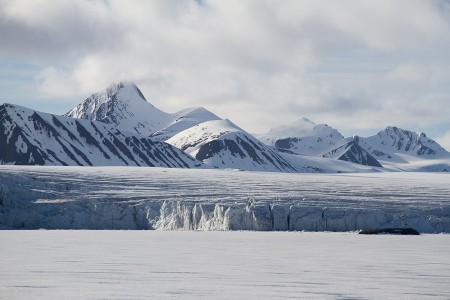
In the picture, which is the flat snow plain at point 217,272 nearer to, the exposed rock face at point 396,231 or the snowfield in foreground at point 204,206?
the exposed rock face at point 396,231

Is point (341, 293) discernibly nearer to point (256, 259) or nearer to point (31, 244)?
point (256, 259)

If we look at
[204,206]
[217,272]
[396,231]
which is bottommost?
[396,231]

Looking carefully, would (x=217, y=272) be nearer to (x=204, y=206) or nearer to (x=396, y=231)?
(x=396, y=231)

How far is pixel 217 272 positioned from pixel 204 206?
24.5m

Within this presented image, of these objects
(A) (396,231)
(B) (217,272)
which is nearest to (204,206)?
(A) (396,231)

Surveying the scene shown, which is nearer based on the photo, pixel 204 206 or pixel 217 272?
pixel 217 272

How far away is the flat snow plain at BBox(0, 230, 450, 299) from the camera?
10891 mm

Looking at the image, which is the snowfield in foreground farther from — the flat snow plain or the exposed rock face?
the flat snow plain

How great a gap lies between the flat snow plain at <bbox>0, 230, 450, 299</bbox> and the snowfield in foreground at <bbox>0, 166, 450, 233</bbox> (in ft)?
51.7

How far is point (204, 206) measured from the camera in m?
38.2

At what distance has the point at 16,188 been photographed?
38.8 meters

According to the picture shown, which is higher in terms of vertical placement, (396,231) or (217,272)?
(217,272)

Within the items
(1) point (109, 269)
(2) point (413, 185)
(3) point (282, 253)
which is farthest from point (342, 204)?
(1) point (109, 269)

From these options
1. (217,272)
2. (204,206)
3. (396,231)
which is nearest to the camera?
(217,272)
